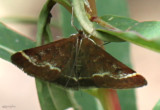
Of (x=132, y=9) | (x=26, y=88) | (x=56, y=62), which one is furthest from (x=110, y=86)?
(x=132, y=9)

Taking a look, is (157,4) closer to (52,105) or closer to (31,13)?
(31,13)

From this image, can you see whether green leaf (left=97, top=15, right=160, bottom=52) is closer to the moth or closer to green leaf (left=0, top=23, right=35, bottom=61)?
the moth

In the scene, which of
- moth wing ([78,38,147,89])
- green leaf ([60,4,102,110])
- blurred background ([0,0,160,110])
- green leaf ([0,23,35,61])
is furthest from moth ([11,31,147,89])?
blurred background ([0,0,160,110])

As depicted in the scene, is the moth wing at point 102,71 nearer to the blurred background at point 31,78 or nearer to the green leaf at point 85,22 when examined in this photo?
the green leaf at point 85,22

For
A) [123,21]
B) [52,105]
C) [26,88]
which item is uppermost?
[123,21]

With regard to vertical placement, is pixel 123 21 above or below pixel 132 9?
above

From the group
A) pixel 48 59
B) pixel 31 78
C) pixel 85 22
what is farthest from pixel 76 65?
pixel 31 78

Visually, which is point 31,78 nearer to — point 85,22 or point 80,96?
point 80,96
